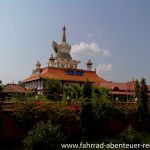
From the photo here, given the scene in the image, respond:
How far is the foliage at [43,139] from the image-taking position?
12094 millimetres

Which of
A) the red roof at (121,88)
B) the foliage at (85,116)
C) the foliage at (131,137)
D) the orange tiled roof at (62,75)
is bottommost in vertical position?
the foliage at (131,137)

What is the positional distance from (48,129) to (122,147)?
5.25 meters

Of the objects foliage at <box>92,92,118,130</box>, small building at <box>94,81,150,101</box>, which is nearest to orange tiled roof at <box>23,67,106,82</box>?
small building at <box>94,81,150,101</box>

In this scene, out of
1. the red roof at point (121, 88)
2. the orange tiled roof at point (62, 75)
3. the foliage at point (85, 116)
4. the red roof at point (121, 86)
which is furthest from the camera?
the orange tiled roof at point (62, 75)

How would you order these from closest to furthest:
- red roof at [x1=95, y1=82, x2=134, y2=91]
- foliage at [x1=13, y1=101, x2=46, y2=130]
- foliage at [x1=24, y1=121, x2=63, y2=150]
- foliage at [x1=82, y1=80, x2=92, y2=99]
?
foliage at [x1=24, y1=121, x2=63, y2=150] < foliage at [x1=13, y1=101, x2=46, y2=130] < foliage at [x1=82, y1=80, x2=92, y2=99] < red roof at [x1=95, y1=82, x2=134, y2=91]

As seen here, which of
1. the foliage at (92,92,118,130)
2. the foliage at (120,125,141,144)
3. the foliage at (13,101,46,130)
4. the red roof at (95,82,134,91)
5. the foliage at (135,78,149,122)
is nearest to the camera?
the foliage at (120,125,141,144)

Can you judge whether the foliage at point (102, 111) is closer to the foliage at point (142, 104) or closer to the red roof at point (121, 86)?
the foliage at point (142, 104)

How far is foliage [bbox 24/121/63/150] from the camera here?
39.7 ft

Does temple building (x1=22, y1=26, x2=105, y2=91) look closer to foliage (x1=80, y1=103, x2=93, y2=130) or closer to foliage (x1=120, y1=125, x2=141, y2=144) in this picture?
foliage (x1=80, y1=103, x2=93, y2=130)

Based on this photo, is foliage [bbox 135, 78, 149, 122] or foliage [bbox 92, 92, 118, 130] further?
foliage [bbox 135, 78, 149, 122]

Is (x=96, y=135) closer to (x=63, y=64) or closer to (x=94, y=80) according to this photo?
(x=94, y=80)

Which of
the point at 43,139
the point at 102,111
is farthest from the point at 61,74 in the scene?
the point at 43,139

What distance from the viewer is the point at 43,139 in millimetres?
12102

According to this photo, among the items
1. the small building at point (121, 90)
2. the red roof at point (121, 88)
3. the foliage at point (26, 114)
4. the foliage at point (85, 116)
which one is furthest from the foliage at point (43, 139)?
the red roof at point (121, 88)
